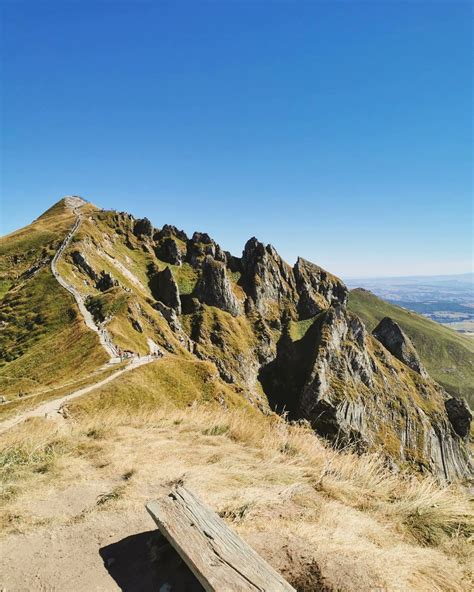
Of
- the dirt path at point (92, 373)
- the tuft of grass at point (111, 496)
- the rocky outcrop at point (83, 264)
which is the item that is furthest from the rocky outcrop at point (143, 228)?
the tuft of grass at point (111, 496)

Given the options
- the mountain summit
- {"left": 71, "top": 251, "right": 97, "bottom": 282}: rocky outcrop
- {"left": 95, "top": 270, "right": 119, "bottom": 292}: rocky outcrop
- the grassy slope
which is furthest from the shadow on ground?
{"left": 71, "top": 251, "right": 97, "bottom": 282}: rocky outcrop

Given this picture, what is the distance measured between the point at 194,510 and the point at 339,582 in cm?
247

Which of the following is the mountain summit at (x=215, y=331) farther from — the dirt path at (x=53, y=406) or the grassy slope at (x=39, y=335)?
the dirt path at (x=53, y=406)

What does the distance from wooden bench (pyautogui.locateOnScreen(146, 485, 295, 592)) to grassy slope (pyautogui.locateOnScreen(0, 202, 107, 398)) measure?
41280 millimetres

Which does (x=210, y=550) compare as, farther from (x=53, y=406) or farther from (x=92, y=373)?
(x=92, y=373)

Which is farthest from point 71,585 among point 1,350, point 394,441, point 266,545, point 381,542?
point 394,441

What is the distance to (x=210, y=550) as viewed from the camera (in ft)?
16.8

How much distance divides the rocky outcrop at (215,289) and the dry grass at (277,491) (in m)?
138

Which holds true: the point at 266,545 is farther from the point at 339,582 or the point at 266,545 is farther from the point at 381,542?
the point at 381,542

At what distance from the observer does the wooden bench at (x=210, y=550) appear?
14.9 feet

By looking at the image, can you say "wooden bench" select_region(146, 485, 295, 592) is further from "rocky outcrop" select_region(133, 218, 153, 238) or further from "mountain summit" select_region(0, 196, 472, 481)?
"rocky outcrop" select_region(133, 218, 153, 238)

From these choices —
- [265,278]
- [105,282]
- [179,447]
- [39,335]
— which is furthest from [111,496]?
[265,278]

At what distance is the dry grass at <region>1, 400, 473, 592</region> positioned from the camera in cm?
568

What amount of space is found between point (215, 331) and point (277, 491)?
131m
